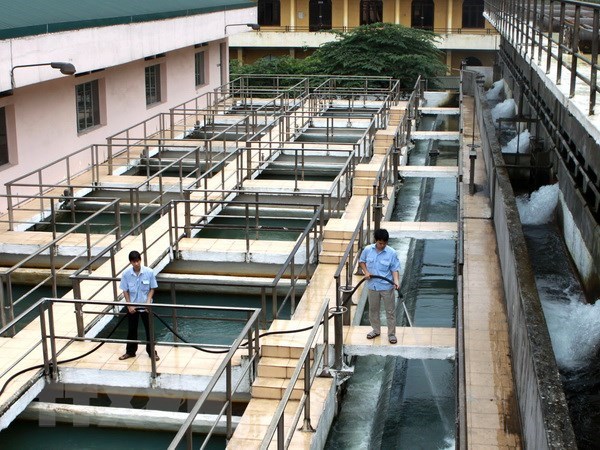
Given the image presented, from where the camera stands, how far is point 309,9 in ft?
188

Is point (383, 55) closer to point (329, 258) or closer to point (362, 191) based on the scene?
point (362, 191)

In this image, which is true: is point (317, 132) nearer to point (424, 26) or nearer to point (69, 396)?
point (69, 396)

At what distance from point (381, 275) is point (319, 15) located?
47670 mm

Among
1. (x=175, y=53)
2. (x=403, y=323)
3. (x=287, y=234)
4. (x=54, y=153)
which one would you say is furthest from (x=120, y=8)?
(x=403, y=323)

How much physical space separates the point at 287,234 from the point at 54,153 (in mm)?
6333

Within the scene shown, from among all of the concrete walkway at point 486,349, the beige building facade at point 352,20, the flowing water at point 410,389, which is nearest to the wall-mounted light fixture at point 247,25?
the flowing water at point 410,389

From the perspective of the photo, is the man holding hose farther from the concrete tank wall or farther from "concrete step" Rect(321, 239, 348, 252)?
"concrete step" Rect(321, 239, 348, 252)

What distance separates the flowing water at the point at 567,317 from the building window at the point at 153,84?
14.2 metres

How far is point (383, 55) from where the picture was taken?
3856cm

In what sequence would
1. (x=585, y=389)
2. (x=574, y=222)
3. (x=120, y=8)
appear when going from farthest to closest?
1. (x=120, y=8)
2. (x=574, y=222)
3. (x=585, y=389)

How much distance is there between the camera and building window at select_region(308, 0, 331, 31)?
5694 centimetres

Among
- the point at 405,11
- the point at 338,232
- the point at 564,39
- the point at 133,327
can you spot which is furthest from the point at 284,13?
the point at 133,327

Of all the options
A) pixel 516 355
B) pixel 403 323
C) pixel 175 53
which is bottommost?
pixel 403 323

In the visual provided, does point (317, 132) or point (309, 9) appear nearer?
point (317, 132)
